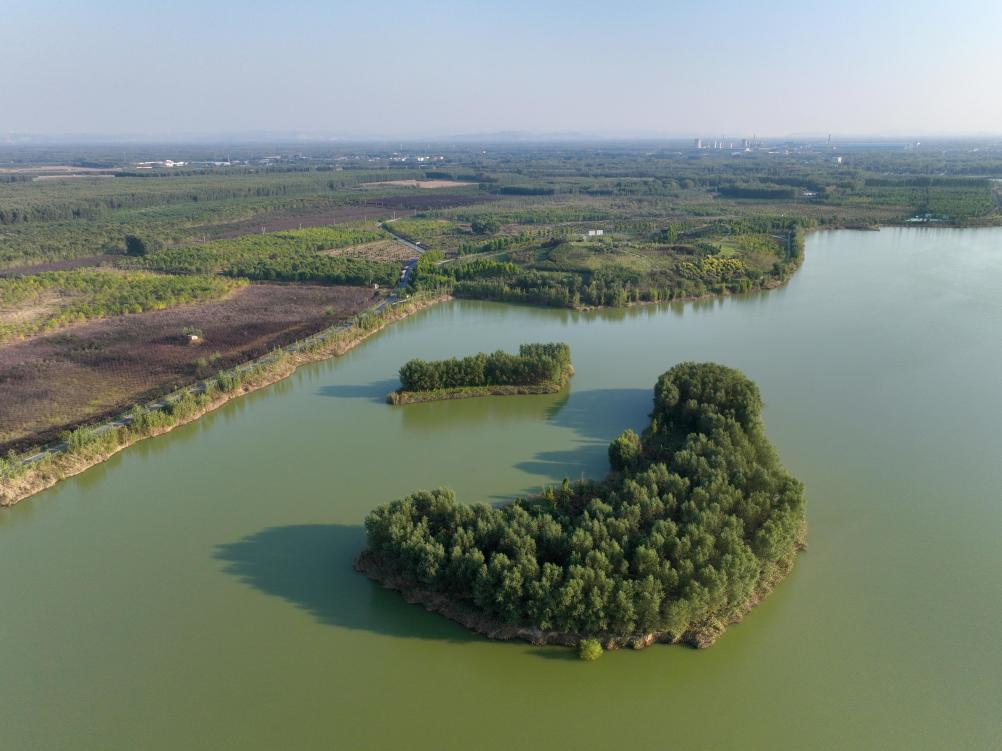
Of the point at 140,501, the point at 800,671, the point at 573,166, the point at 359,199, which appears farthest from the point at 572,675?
the point at 573,166

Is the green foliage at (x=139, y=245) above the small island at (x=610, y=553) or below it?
above

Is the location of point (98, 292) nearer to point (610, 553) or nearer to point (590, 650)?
point (610, 553)

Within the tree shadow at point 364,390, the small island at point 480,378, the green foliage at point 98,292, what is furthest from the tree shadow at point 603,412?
the green foliage at point 98,292

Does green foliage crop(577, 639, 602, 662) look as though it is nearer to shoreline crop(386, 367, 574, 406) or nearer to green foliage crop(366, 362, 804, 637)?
green foliage crop(366, 362, 804, 637)

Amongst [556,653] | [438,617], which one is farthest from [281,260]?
[556,653]

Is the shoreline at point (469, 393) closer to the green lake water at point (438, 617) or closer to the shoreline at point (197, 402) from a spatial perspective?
the green lake water at point (438, 617)

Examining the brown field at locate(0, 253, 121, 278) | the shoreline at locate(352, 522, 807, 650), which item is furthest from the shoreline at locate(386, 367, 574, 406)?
the brown field at locate(0, 253, 121, 278)
